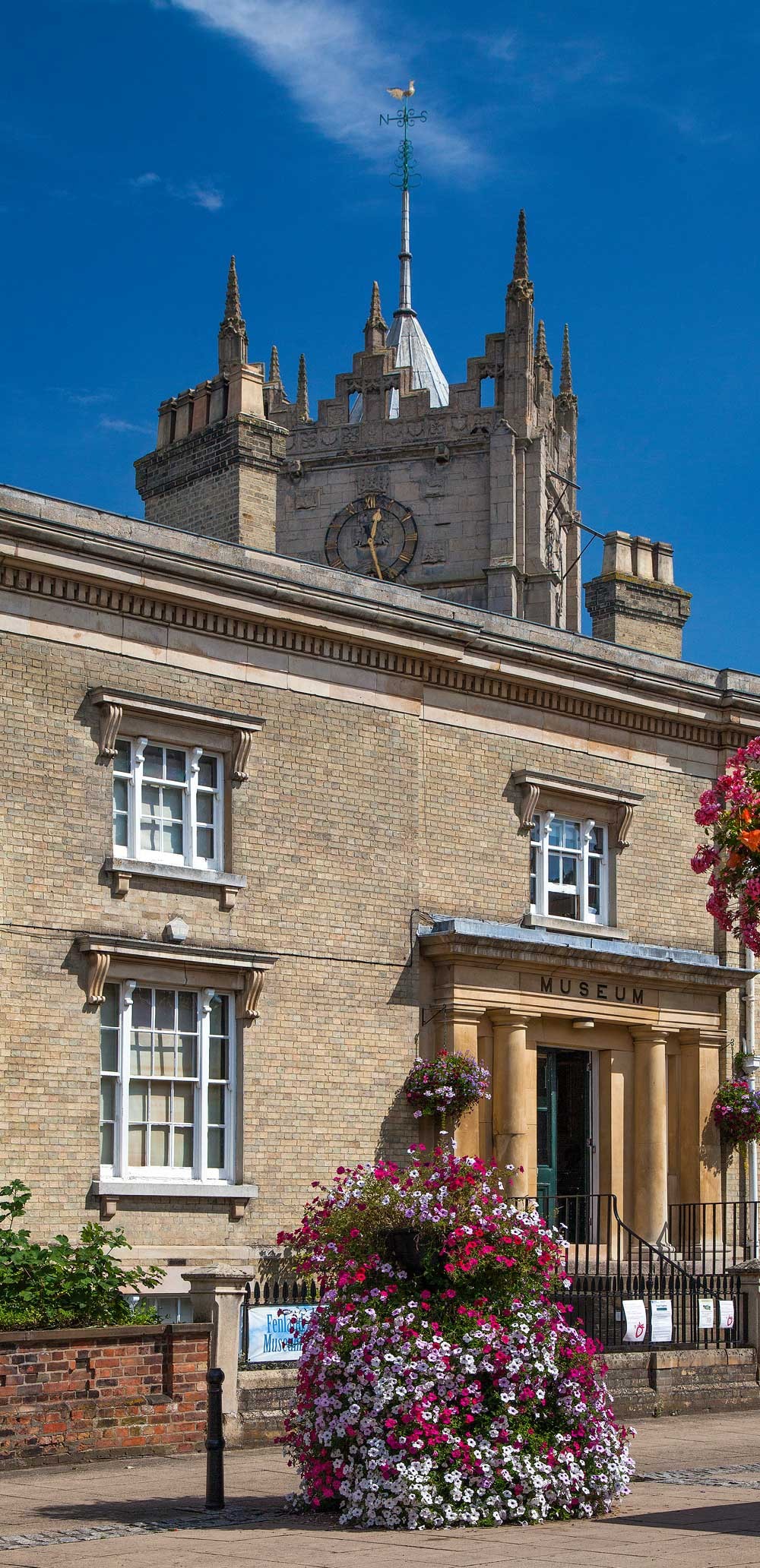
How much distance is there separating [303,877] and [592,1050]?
519cm

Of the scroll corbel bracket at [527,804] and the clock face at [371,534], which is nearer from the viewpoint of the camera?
the scroll corbel bracket at [527,804]

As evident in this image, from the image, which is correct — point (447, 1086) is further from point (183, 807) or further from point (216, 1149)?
point (183, 807)

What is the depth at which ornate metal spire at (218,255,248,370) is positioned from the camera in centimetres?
3500

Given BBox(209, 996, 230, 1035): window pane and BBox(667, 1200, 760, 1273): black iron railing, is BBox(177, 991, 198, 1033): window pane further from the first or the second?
BBox(667, 1200, 760, 1273): black iron railing

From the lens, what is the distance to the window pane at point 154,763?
2144 cm

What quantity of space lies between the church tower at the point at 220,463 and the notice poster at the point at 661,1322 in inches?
446

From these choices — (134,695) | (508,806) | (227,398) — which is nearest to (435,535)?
(227,398)

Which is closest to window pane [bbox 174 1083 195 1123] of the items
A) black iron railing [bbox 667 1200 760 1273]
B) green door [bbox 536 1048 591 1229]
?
green door [bbox 536 1048 591 1229]

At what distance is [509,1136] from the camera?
23500 millimetres

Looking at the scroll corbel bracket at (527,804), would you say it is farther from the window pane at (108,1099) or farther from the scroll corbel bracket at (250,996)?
the window pane at (108,1099)

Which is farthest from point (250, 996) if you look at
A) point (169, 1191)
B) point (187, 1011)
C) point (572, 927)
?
point (572, 927)

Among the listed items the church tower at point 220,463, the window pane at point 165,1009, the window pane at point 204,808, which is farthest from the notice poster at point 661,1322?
the church tower at point 220,463

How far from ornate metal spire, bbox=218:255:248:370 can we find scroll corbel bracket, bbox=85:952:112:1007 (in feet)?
51.2

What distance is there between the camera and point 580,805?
25.9 metres
